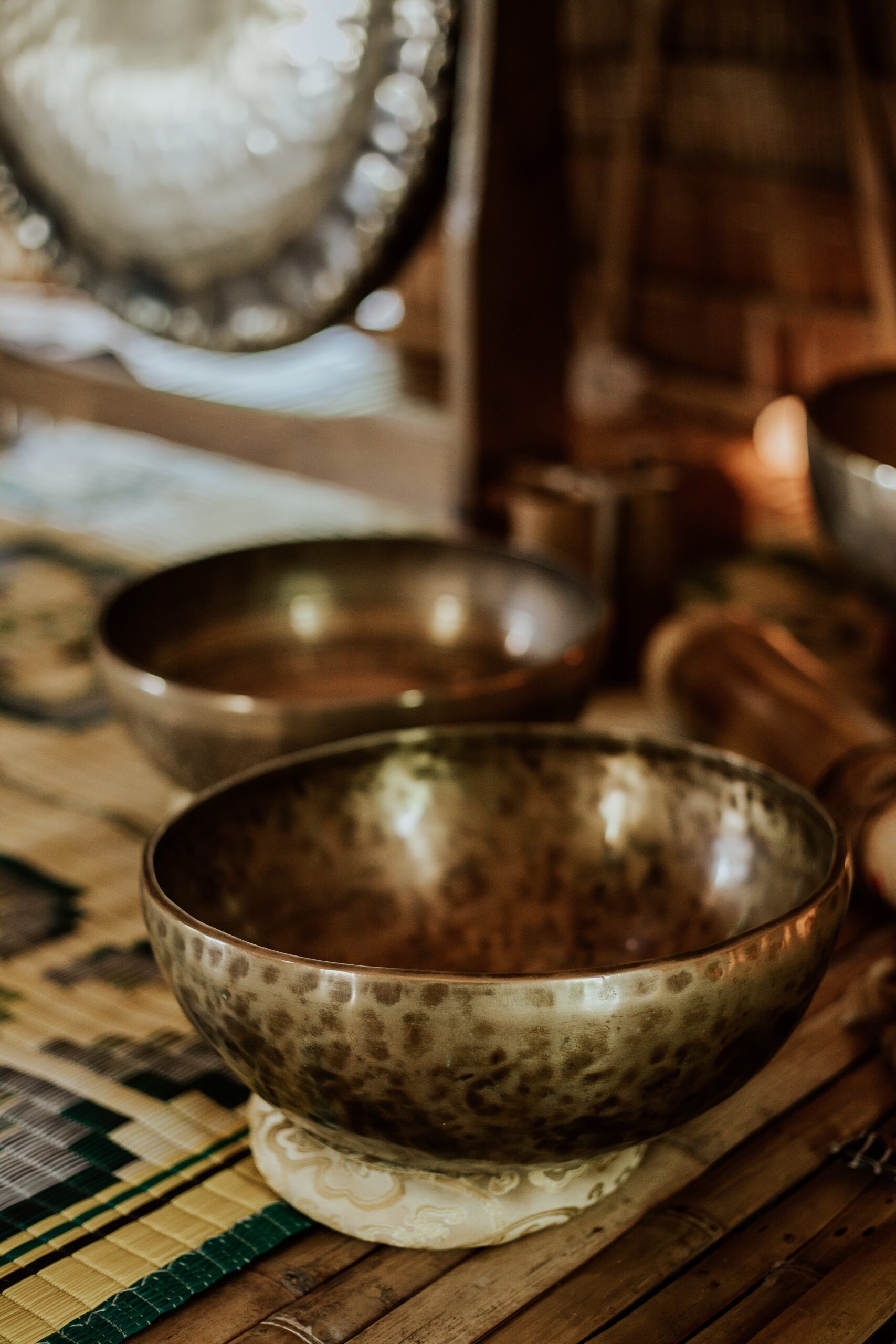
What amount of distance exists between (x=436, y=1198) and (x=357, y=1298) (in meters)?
0.05

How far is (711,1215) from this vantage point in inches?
25.6

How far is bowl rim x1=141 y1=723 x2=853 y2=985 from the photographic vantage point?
20.7 inches

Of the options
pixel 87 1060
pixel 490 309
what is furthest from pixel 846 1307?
pixel 490 309

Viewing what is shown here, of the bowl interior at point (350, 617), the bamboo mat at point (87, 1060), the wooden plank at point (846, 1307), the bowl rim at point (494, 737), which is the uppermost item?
the bowl rim at point (494, 737)

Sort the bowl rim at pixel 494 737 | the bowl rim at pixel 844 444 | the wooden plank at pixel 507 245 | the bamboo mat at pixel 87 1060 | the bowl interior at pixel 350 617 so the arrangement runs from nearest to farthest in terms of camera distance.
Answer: the bowl rim at pixel 494 737, the bamboo mat at pixel 87 1060, the bowl rim at pixel 844 444, the bowl interior at pixel 350 617, the wooden plank at pixel 507 245

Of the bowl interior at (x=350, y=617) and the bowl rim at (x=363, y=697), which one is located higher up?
the bowl rim at (x=363, y=697)

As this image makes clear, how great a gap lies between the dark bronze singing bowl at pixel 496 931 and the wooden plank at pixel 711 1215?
8 cm

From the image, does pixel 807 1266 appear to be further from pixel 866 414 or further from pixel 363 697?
pixel 866 414

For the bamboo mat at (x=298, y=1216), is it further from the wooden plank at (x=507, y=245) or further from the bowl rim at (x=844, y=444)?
the wooden plank at (x=507, y=245)

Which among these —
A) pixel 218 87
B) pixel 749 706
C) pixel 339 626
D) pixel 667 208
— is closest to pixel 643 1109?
pixel 749 706

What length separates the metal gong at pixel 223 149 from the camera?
50.0 inches

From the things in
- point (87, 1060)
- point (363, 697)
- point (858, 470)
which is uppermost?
point (858, 470)

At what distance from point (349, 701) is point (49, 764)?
0.43m

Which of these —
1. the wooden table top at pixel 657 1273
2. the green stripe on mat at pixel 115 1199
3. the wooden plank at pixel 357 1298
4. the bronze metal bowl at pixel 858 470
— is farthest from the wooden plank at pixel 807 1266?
the bronze metal bowl at pixel 858 470
